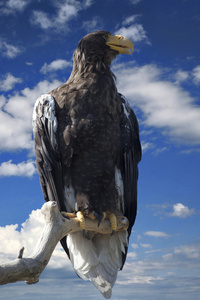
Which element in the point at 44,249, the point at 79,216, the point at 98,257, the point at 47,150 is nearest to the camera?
the point at 44,249

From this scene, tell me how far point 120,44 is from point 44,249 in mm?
2948

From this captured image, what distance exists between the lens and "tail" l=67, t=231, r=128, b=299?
4988 mm

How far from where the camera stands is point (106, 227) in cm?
475

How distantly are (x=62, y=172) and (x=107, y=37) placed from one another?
1.93m

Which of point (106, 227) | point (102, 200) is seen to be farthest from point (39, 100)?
point (106, 227)

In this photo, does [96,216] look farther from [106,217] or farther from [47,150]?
[47,150]

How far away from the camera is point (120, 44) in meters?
5.19

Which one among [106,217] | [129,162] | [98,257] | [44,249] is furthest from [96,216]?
[44,249]

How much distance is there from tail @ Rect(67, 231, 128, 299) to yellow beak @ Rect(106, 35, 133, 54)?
251 cm

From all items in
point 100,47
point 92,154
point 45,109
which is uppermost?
point 100,47

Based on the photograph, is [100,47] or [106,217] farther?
[100,47]

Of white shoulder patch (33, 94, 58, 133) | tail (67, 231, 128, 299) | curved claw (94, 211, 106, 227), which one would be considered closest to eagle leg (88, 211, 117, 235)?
curved claw (94, 211, 106, 227)

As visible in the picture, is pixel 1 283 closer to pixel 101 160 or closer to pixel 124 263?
pixel 101 160

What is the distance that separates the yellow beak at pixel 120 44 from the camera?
5.15 m
